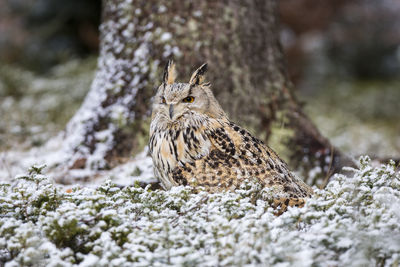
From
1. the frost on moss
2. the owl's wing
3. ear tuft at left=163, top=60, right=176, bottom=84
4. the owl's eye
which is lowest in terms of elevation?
the frost on moss

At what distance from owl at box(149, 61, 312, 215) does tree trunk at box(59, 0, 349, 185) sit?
1.18 metres

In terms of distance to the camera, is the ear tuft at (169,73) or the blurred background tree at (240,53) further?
the blurred background tree at (240,53)

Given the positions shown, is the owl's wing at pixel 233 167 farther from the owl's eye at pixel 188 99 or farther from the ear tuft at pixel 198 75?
the ear tuft at pixel 198 75

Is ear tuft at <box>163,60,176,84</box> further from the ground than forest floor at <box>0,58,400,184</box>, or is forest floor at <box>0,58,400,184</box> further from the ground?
forest floor at <box>0,58,400,184</box>

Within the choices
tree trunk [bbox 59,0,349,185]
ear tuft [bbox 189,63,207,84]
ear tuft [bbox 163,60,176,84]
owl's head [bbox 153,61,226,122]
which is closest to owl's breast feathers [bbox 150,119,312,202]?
owl's head [bbox 153,61,226,122]

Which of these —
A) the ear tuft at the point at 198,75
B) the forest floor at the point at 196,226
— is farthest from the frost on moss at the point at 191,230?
the ear tuft at the point at 198,75

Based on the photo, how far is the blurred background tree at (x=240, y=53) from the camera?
4.89 metres

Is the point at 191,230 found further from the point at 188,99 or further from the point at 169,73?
the point at 169,73

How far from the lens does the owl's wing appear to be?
3.38 m

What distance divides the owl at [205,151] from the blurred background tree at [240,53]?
47.8 inches

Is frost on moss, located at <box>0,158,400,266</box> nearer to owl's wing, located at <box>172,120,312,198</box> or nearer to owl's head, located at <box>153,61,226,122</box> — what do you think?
owl's wing, located at <box>172,120,312,198</box>

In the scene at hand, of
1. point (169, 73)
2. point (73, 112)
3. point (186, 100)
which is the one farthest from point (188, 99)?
point (73, 112)

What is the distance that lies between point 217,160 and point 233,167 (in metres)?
0.14

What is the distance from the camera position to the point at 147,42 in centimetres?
494
